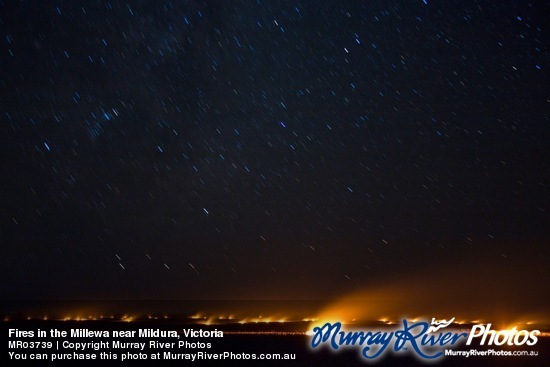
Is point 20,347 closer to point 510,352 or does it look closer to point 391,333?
point 391,333

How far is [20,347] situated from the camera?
1038cm

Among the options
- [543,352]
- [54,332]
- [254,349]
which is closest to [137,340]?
[54,332]

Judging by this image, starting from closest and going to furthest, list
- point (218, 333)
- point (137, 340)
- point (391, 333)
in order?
point (391, 333), point (137, 340), point (218, 333)

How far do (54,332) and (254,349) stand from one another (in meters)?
5.78

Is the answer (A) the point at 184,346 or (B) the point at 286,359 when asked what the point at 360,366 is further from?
(A) the point at 184,346

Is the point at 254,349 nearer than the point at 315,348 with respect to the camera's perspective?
No

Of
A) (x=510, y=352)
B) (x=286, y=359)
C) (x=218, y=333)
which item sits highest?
(x=218, y=333)

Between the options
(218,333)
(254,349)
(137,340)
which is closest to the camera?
(137,340)

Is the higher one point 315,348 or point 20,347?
point 20,347

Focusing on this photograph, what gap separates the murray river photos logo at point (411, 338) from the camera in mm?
9617

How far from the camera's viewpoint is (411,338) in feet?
31.6

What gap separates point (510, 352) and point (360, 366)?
11.0 ft

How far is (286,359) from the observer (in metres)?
11.9

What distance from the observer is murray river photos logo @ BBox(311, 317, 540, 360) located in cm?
962
